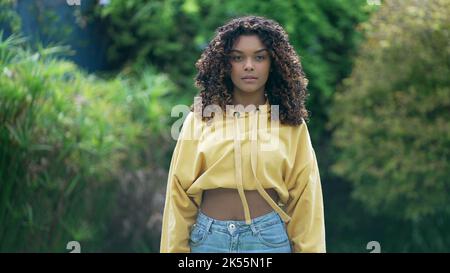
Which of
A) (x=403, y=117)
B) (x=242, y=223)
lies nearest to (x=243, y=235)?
(x=242, y=223)

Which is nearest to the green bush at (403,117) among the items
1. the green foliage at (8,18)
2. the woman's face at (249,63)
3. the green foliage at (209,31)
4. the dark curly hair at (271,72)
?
the green foliage at (209,31)

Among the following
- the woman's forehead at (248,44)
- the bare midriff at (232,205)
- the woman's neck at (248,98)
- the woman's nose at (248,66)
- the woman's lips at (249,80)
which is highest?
the woman's forehead at (248,44)

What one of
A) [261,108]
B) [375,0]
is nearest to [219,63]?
[261,108]

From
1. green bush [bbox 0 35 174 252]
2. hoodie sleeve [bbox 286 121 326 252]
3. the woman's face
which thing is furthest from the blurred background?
hoodie sleeve [bbox 286 121 326 252]

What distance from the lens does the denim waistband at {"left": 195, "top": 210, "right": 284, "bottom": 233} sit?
136 inches

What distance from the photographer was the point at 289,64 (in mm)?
3664

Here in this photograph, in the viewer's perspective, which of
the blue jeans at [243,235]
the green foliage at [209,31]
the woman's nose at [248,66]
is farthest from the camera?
the green foliage at [209,31]

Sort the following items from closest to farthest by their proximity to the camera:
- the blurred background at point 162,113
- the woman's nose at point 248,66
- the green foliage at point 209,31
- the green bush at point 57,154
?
1. the woman's nose at point 248,66
2. the green bush at point 57,154
3. the blurred background at point 162,113
4. the green foliage at point 209,31

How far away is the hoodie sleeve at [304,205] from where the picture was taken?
352cm

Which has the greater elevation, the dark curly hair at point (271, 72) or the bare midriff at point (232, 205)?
the dark curly hair at point (271, 72)

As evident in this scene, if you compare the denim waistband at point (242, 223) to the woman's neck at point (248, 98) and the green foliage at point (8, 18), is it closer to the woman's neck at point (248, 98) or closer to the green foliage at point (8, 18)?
the woman's neck at point (248, 98)

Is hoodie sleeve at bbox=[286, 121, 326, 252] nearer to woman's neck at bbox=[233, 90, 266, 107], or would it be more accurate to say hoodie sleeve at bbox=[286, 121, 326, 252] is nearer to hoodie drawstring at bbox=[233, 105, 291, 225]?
hoodie drawstring at bbox=[233, 105, 291, 225]

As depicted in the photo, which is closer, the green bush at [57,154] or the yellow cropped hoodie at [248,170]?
the yellow cropped hoodie at [248,170]

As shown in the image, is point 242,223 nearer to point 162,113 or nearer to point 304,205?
point 304,205
